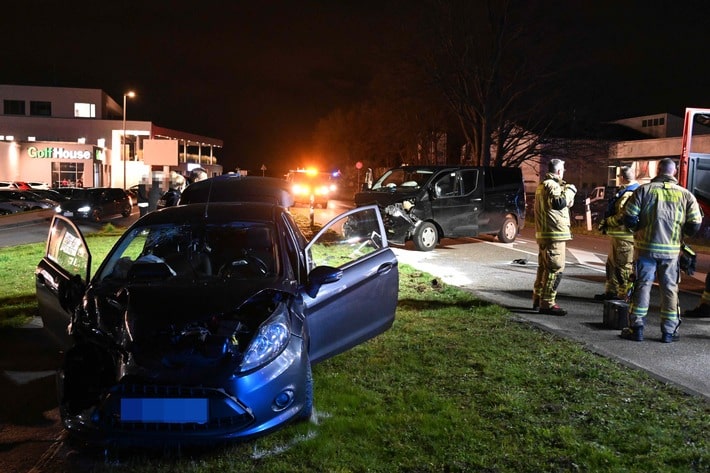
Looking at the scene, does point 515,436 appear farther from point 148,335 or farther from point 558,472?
point 148,335

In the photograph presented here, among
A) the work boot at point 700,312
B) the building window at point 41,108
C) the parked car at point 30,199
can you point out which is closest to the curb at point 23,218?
the parked car at point 30,199

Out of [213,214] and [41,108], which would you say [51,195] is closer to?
[41,108]

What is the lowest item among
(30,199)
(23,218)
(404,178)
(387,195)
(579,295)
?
(23,218)

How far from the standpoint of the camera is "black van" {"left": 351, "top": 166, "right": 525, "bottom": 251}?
1441 centimetres

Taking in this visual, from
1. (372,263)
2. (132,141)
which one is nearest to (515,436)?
(372,263)

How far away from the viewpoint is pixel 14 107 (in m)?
56.9

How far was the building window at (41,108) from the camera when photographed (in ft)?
187

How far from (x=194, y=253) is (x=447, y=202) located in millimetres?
9812

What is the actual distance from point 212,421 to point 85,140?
5418 cm

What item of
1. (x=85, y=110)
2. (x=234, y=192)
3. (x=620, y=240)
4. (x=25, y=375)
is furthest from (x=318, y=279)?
(x=85, y=110)

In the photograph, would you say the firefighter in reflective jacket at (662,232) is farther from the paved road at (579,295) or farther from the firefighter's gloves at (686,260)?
the firefighter's gloves at (686,260)

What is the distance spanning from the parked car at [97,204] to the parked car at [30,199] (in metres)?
2.00

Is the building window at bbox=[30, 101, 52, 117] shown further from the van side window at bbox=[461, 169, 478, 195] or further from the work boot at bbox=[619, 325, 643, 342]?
the work boot at bbox=[619, 325, 643, 342]

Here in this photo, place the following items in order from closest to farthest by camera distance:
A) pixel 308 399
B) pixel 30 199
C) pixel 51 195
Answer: pixel 308 399
pixel 30 199
pixel 51 195
